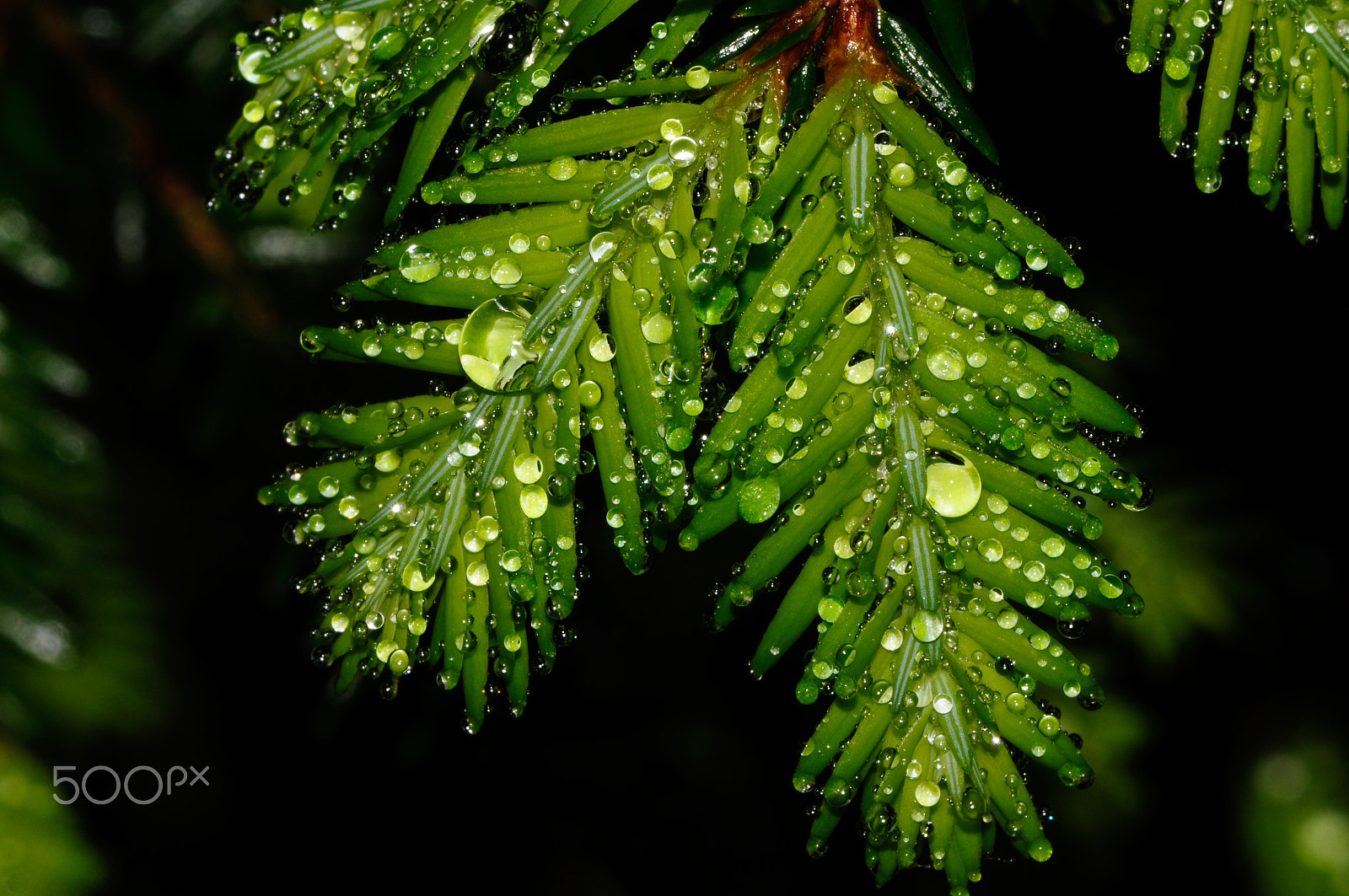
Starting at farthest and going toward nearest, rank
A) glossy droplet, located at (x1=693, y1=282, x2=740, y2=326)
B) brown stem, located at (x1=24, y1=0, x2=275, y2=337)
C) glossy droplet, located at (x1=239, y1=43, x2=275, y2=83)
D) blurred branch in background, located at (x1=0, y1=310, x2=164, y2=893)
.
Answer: brown stem, located at (x1=24, y1=0, x2=275, y2=337) < blurred branch in background, located at (x1=0, y1=310, x2=164, y2=893) < glossy droplet, located at (x1=239, y1=43, x2=275, y2=83) < glossy droplet, located at (x1=693, y1=282, x2=740, y2=326)

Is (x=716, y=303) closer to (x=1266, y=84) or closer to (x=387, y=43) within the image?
(x=387, y=43)

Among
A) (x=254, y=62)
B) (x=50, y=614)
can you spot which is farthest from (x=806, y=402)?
(x=50, y=614)

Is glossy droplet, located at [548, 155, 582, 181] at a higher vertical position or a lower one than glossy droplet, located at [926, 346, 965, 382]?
higher

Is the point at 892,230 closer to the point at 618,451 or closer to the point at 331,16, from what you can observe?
the point at 618,451

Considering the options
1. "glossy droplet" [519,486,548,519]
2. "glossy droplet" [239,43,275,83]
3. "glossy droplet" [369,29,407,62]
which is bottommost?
"glossy droplet" [519,486,548,519]

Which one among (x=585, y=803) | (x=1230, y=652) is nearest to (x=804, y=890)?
(x=585, y=803)

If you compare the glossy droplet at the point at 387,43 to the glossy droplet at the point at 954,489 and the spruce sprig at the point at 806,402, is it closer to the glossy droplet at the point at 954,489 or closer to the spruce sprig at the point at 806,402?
the spruce sprig at the point at 806,402

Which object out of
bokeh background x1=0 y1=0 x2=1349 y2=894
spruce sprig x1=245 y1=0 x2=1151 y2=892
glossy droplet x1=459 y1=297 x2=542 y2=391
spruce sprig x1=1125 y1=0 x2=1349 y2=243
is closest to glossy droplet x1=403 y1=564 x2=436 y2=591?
spruce sprig x1=245 y1=0 x2=1151 y2=892

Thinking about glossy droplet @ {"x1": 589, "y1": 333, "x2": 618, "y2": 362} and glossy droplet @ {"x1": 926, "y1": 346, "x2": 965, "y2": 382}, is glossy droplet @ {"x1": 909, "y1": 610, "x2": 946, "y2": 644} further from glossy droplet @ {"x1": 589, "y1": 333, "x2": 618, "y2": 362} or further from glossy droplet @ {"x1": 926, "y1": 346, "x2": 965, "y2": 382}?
glossy droplet @ {"x1": 589, "y1": 333, "x2": 618, "y2": 362}
